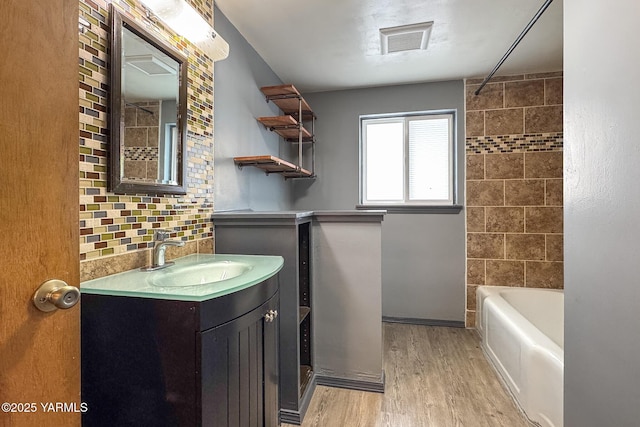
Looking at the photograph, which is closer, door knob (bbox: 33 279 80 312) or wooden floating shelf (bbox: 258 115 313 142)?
door knob (bbox: 33 279 80 312)

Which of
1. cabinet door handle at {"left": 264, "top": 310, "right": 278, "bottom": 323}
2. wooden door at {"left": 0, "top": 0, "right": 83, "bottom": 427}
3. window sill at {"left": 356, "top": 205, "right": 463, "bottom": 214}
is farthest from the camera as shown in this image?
window sill at {"left": 356, "top": 205, "right": 463, "bottom": 214}

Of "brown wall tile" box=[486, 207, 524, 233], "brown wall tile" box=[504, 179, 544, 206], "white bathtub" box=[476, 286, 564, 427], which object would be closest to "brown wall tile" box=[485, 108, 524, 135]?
"brown wall tile" box=[504, 179, 544, 206]

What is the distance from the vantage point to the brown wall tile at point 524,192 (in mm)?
2805

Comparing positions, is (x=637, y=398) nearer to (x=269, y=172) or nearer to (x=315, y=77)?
(x=269, y=172)

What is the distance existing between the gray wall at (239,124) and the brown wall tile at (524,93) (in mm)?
2155

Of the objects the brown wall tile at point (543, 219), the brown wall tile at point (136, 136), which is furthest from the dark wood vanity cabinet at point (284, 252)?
the brown wall tile at point (543, 219)

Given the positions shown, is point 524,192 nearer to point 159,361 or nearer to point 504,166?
A: point 504,166

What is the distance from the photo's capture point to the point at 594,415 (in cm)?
94

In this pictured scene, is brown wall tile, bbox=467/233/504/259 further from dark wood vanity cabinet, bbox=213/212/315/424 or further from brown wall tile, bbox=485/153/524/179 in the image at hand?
dark wood vanity cabinet, bbox=213/212/315/424

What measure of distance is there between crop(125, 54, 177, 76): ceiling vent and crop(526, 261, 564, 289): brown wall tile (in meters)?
3.20

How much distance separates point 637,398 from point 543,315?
214 centimetres

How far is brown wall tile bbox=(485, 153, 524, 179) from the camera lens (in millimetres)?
2830

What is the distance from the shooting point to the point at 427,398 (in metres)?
1.88

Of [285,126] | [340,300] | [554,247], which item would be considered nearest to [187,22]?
[285,126]
